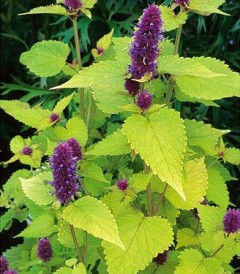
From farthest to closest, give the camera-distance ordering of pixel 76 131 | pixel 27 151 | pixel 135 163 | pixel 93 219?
1. pixel 135 163
2. pixel 27 151
3. pixel 76 131
4. pixel 93 219

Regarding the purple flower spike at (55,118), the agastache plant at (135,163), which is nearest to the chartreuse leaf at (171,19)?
the agastache plant at (135,163)

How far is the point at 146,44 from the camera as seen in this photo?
2.92 ft

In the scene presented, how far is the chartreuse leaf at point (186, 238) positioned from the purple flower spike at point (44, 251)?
30 cm

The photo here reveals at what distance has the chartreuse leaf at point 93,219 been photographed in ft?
2.72

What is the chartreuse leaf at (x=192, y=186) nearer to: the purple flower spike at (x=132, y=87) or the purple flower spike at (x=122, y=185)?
the purple flower spike at (x=122, y=185)

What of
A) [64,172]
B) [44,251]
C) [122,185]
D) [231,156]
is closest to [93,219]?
[64,172]

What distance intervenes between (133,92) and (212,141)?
1.28 ft

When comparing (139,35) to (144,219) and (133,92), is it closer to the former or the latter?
(133,92)

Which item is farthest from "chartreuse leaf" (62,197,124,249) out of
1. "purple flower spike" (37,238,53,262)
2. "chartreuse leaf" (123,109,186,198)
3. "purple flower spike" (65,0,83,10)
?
"purple flower spike" (65,0,83,10)

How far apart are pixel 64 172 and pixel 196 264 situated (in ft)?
1.18

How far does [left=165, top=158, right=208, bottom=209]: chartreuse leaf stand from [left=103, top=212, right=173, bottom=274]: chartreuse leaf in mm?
90

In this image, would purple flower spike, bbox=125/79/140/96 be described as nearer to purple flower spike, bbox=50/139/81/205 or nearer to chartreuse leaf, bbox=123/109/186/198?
chartreuse leaf, bbox=123/109/186/198

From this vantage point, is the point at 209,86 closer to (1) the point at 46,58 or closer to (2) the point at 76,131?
(2) the point at 76,131

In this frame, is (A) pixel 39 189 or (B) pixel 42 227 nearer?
Result: (A) pixel 39 189
